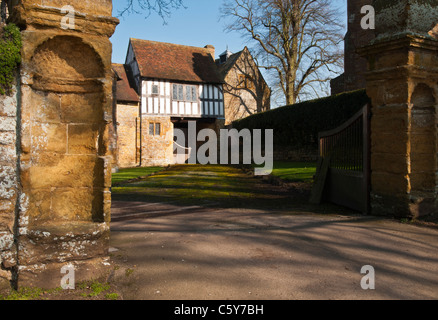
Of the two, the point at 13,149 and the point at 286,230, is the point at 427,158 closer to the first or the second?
the point at 286,230

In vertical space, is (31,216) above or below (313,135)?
below

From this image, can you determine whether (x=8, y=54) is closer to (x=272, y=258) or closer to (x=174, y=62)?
(x=272, y=258)

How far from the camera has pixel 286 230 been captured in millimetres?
4535

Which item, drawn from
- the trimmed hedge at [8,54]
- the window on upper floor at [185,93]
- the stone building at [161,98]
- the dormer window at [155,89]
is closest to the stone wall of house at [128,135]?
the stone building at [161,98]

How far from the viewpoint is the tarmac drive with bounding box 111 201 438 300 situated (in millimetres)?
2725

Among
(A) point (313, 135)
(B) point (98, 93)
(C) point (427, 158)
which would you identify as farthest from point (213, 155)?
(B) point (98, 93)

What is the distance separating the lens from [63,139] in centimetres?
310

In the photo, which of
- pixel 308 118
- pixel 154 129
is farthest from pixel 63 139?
pixel 154 129

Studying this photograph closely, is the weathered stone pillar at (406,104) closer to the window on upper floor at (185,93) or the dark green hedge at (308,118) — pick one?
the dark green hedge at (308,118)

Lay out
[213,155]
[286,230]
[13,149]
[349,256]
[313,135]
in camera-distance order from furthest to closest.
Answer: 1. [213,155]
2. [313,135]
3. [286,230]
4. [349,256]
5. [13,149]

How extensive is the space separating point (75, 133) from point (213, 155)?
2464 cm

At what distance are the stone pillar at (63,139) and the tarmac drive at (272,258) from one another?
53 centimetres
